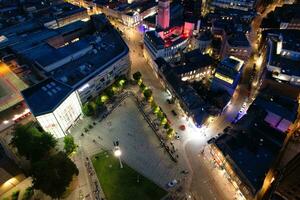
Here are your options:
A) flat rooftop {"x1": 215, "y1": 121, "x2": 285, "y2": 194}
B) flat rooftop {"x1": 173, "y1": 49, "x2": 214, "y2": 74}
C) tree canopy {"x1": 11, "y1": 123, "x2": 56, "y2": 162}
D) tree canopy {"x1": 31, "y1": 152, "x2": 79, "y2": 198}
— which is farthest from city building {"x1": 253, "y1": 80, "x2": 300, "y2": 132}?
tree canopy {"x1": 11, "y1": 123, "x2": 56, "y2": 162}

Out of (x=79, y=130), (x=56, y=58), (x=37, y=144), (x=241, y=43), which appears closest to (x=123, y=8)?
(x=56, y=58)

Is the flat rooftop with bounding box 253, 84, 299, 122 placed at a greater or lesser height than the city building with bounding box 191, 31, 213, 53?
Result: lesser

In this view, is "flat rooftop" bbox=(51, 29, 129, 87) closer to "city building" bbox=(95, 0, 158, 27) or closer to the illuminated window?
"city building" bbox=(95, 0, 158, 27)

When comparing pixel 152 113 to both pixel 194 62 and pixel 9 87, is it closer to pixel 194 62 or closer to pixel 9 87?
pixel 194 62

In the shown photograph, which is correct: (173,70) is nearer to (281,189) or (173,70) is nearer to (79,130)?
(79,130)

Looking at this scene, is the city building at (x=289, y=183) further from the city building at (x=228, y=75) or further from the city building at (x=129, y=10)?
the city building at (x=129, y=10)

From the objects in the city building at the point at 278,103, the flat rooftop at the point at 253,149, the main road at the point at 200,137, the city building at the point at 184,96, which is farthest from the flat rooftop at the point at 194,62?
the flat rooftop at the point at 253,149
